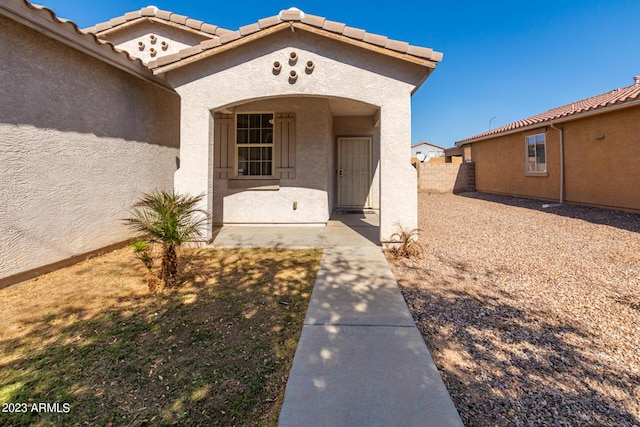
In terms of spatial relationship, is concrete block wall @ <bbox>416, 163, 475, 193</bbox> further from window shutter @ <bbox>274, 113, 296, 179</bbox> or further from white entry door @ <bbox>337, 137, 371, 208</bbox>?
window shutter @ <bbox>274, 113, 296, 179</bbox>

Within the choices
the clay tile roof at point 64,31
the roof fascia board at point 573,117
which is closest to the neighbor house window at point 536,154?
the roof fascia board at point 573,117

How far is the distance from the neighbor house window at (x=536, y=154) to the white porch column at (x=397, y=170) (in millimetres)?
11220

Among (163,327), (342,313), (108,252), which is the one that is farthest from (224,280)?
(108,252)

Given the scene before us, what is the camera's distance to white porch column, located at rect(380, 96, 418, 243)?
220 inches

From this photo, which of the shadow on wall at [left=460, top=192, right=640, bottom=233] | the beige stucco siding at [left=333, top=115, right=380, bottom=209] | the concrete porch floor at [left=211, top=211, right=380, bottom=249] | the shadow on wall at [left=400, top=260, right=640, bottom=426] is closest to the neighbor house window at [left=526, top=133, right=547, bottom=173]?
the shadow on wall at [left=460, top=192, right=640, bottom=233]

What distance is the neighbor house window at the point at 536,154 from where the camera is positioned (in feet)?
43.6

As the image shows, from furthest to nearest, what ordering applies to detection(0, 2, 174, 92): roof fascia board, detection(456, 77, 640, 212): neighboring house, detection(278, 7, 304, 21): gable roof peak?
detection(456, 77, 640, 212): neighboring house, detection(278, 7, 304, 21): gable roof peak, detection(0, 2, 174, 92): roof fascia board

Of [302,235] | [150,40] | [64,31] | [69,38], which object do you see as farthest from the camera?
[150,40]

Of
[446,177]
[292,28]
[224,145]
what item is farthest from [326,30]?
[446,177]

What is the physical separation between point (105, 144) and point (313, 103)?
481 cm

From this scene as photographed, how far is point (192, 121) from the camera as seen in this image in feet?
19.4

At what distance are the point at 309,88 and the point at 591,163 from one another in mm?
11273

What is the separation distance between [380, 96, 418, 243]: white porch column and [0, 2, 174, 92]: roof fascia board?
495 cm

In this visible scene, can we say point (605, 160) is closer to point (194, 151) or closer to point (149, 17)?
point (194, 151)
